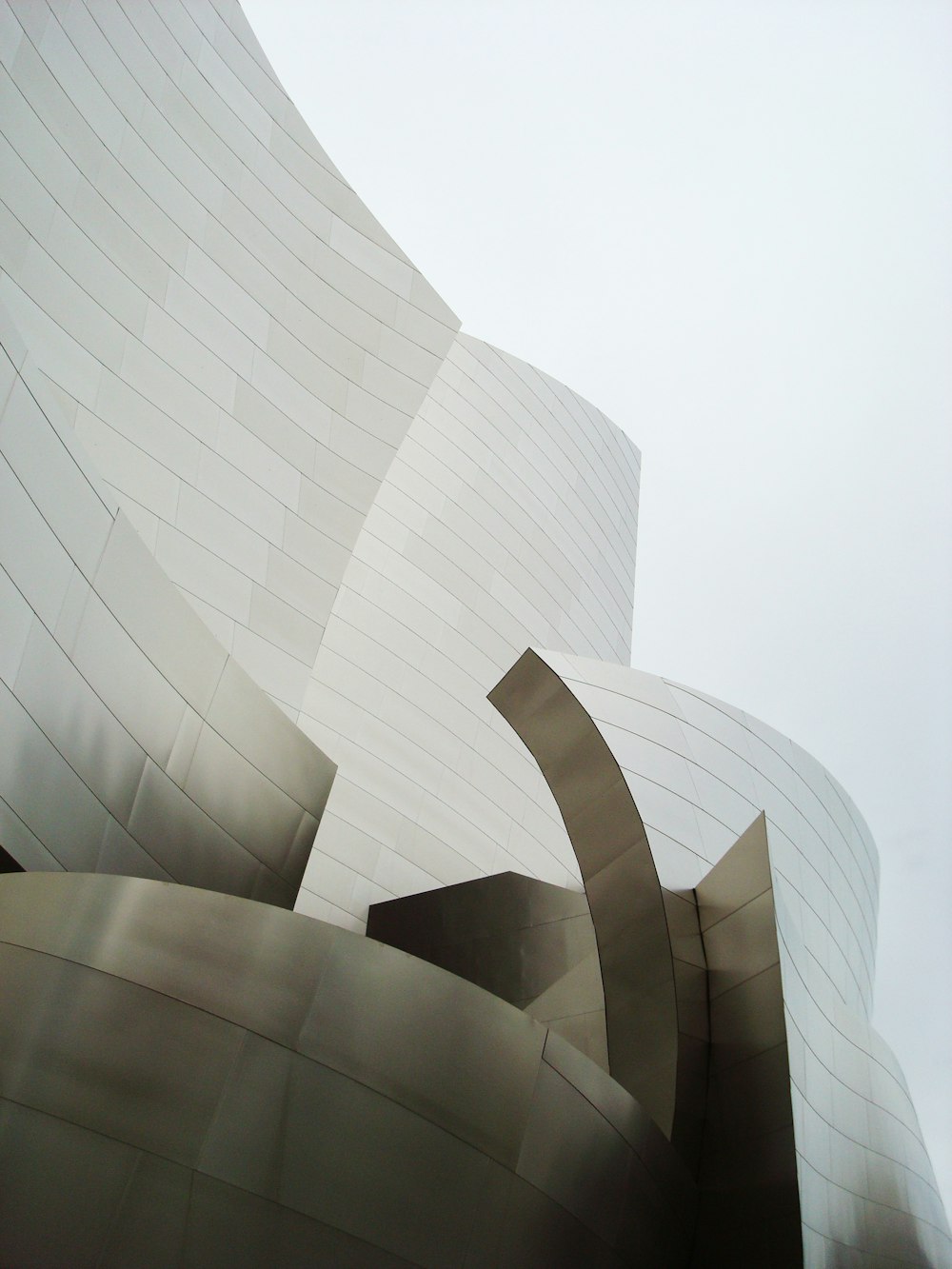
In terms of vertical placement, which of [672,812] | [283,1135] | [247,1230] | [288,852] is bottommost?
[247,1230]

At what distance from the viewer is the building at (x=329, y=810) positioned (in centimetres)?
617

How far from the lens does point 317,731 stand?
15.8 metres

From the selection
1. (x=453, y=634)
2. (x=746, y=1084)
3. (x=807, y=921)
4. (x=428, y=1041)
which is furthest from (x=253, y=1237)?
(x=453, y=634)

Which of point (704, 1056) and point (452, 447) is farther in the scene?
point (452, 447)

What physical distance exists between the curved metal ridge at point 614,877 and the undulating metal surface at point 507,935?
3626 mm

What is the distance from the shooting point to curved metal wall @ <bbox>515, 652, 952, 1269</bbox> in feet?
31.4

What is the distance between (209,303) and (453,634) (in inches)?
256

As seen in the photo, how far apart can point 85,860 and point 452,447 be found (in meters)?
12.6

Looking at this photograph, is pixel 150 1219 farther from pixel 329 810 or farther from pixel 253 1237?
pixel 329 810

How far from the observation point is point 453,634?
18.7 m

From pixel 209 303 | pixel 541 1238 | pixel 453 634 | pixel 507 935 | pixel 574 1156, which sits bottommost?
pixel 541 1238

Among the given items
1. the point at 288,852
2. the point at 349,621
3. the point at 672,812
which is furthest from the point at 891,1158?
the point at 349,621

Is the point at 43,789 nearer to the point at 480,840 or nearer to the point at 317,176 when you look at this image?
the point at 480,840

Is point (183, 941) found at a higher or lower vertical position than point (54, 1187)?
higher
